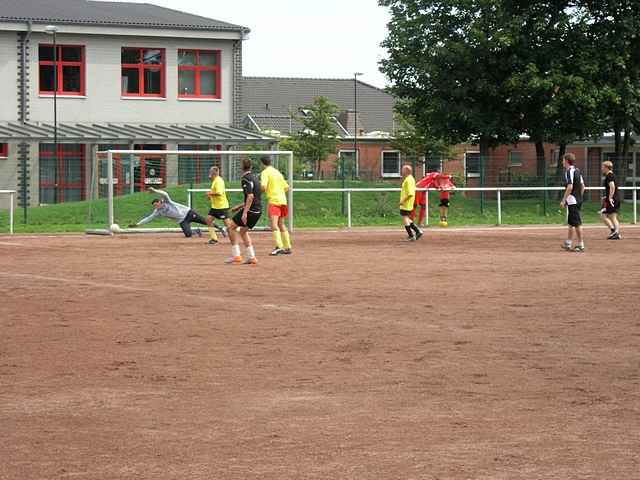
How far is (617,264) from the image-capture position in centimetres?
2183

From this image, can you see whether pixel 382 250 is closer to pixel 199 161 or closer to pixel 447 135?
pixel 199 161

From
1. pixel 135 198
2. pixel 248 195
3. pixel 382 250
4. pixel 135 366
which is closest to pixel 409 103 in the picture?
pixel 135 198

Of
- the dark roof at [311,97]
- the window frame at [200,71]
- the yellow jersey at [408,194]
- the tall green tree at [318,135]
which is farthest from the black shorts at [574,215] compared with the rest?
the dark roof at [311,97]

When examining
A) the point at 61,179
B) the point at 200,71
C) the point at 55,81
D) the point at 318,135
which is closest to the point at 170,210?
the point at 61,179

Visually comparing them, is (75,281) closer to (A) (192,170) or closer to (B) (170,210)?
(B) (170,210)

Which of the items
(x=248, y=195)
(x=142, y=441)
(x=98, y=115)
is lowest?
(x=142, y=441)

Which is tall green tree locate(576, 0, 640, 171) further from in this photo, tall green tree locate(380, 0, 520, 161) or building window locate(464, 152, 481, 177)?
building window locate(464, 152, 481, 177)

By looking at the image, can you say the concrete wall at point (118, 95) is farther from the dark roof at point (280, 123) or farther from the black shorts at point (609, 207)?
the dark roof at point (280, 123)

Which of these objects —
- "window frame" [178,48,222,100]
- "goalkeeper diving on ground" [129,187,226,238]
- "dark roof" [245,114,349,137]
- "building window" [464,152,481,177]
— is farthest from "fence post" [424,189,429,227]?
"dark roof" [245,114,349,137]

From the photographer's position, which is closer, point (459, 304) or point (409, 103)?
point (459, 304)

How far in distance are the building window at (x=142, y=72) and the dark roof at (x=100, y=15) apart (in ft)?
4.45

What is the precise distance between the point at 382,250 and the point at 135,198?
1473 cm

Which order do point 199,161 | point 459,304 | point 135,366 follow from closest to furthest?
point 135,366 < point 459,304 < point 199,161

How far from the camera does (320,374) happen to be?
32.9 feet
